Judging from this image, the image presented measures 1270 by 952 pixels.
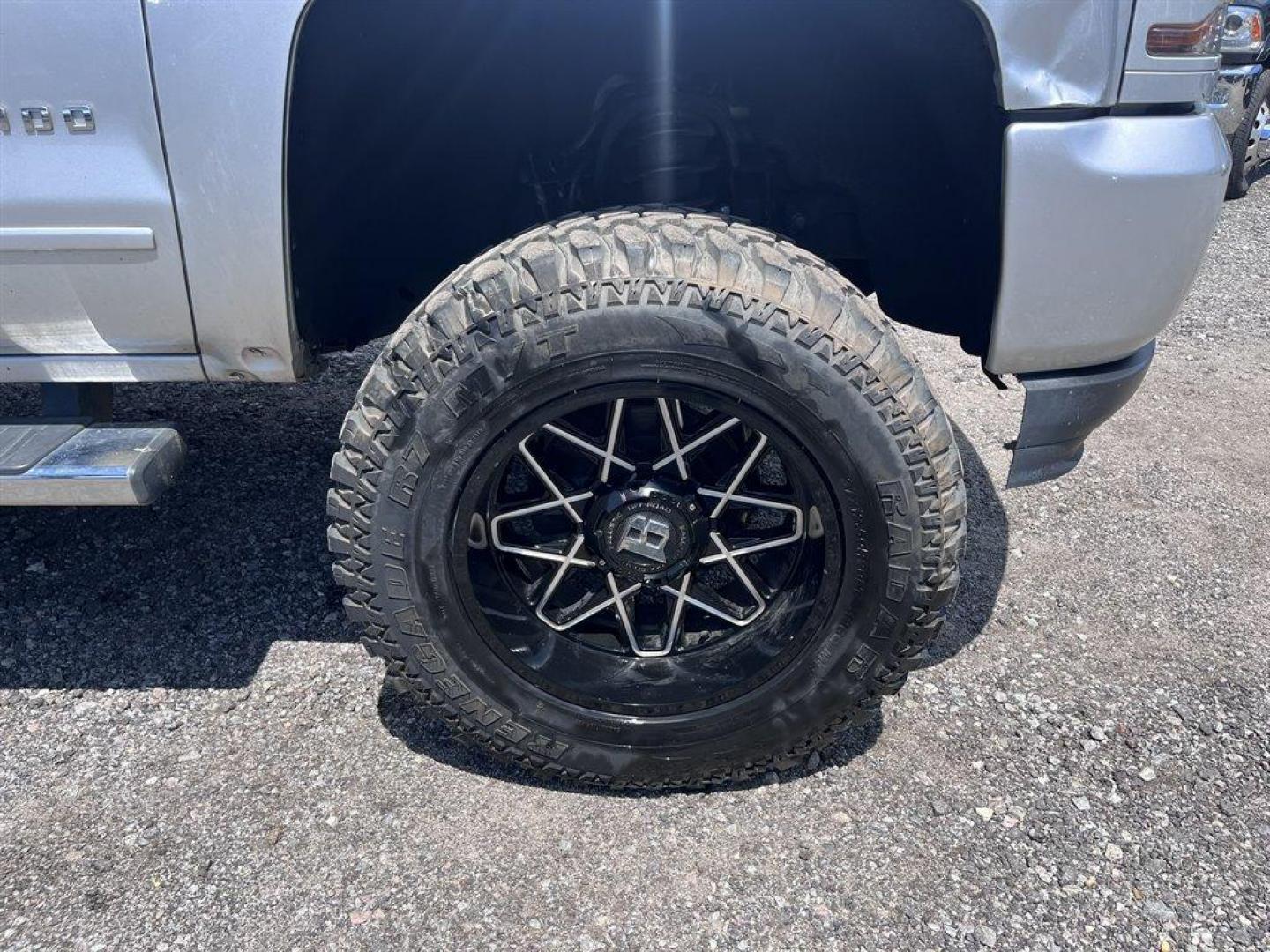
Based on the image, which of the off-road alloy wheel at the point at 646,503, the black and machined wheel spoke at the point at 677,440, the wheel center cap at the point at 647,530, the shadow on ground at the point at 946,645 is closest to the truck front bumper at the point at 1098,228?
the off-road alloy wheel at the point at 646,503

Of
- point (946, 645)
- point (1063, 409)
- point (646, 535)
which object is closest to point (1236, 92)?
point (946, 645)

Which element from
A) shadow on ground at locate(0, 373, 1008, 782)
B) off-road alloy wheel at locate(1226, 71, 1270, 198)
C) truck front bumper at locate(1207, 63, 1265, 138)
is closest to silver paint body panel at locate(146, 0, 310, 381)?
shadow on ground at locate(0, 373, 1008, 782)

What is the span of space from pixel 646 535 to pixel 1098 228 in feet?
3.68

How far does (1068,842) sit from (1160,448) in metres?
2.25

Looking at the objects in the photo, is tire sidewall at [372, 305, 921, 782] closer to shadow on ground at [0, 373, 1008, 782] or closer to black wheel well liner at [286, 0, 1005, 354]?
shadow on ground at [0, 373, 1008, 782]

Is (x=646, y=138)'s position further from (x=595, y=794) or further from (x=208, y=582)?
(x=208, y=582)

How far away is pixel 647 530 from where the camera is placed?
233 centimetres

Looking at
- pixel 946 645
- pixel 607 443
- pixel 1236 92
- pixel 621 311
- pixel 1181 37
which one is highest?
pixel 1181 37

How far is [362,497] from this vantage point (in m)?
2.21

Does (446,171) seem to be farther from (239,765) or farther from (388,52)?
(239,765)

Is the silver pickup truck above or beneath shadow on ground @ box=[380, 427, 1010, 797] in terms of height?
above

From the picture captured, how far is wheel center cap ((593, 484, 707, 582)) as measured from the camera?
2.33 metres

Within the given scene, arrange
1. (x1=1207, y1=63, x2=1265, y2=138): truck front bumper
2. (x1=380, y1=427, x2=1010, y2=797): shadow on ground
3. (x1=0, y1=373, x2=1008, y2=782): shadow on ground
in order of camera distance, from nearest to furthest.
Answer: (x1=380, y1=427, x2=1010, y2=797): shadow on ground < (x1=0, y1=373, x2=1008, y2=782): shadow on ground < (x1=1207, y1=63, x2=1265, y2=138): truck front bumper

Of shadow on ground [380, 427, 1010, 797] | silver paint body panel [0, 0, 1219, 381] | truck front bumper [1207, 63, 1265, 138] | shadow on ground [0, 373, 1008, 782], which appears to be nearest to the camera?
silver paint body panel [0, 0, 1219, 381]
